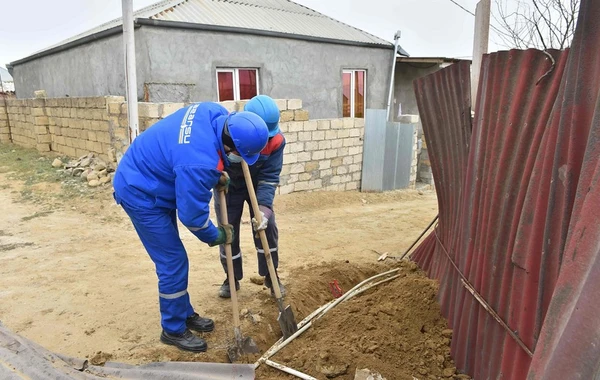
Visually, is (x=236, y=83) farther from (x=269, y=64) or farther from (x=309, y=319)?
(x=309, y=319)

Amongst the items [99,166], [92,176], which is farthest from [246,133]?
[99,166]

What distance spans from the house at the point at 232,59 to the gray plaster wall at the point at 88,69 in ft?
0.07

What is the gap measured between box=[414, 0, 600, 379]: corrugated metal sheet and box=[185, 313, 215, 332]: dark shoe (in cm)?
175

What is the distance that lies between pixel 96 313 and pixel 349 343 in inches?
86.9

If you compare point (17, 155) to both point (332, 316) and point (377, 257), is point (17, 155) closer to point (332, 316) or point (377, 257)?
point (377, 257)

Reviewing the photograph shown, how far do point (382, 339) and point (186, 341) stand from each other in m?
1.38

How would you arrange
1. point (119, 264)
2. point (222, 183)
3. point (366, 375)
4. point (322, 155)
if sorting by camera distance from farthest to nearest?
point (322, 155)
point (119, 264)
point (222, 183)
point (366, 375)

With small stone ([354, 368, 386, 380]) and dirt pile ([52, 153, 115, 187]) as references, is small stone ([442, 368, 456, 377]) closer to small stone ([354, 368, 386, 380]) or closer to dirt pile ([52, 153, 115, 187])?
small stone ([354, 368, 386, 380])

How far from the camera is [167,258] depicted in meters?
3.03

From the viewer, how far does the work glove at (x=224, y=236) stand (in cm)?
299

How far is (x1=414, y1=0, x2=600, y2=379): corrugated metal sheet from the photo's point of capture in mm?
1171

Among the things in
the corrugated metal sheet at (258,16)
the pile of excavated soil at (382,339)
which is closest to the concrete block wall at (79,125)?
the corrugated metal sheet at (258,16)

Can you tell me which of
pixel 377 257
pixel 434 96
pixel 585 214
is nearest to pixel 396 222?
pixel 377 257

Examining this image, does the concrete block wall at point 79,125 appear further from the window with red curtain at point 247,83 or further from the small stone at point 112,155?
the window with red curtain at point 247,83
